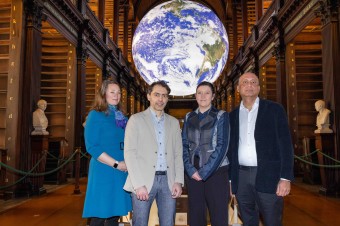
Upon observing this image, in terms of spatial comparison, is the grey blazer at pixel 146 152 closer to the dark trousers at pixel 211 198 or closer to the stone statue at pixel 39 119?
the dark trousers at pixel 211 198

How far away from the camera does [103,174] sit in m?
2.47

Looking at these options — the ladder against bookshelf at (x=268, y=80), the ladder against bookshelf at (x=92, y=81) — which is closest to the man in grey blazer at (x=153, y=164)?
the ladder against bookshelf at (x=268, y=80)

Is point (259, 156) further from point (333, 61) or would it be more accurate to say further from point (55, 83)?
point (55, 83)

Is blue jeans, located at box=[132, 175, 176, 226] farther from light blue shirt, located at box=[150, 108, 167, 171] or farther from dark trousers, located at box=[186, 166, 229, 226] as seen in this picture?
dark trousers, located at box=[186, 166, 229, 226]

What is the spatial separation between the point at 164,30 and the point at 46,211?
3.86 m

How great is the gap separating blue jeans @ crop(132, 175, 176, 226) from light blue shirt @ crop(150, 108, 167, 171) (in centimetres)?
8

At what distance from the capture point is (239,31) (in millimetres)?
20156

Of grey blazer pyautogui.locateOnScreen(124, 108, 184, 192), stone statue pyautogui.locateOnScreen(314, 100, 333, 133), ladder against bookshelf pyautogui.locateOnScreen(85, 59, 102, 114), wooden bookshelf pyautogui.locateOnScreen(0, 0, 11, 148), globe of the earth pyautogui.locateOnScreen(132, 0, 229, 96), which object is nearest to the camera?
grey blazer pyautogui.locateOnScreen(124, 108, 184, 192)

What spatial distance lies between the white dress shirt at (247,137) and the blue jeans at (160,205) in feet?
2.01

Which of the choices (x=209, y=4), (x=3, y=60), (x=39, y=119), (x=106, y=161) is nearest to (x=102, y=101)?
(x=106, y=161)

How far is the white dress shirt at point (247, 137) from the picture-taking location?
97.4 inches

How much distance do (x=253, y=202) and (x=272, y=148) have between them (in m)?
0.46

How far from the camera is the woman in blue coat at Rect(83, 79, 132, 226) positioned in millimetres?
2424

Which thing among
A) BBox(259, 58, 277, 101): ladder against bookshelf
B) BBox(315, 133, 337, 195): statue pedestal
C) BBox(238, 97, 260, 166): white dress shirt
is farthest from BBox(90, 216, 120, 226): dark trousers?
BBox(259, 58, 277, 101): ladder against bookshelf
